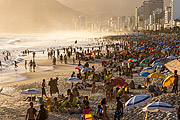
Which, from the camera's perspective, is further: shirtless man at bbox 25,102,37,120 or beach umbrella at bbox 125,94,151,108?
shirtless man at bbox 25,102,37,120

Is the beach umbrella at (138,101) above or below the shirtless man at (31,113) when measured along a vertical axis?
above

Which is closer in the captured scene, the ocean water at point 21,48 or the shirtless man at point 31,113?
the shirtless man at point 31,113

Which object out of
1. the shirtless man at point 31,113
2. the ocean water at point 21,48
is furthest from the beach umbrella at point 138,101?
the ocean water at point 21,48

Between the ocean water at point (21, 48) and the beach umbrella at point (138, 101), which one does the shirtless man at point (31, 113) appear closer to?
the beach umbrella at point (138, 101)

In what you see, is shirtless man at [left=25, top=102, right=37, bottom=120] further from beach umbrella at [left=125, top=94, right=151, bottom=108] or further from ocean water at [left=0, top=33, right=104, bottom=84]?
ocean water at [left=0, top=33, right=104, bottom=84]

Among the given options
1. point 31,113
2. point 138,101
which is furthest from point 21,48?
point 138,101

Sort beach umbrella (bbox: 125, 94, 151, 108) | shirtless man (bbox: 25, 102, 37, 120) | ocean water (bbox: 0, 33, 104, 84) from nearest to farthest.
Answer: beach umbrella (bbox: 125, 94, 151, 108)
shirtless man (bbox: 25, 102, 37, 120)
ocean water (bbox: 0, 33, 104, 84)

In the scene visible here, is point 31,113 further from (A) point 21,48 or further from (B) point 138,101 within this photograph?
(A) point 21,48

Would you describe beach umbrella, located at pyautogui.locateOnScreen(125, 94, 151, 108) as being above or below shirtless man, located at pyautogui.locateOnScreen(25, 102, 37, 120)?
above

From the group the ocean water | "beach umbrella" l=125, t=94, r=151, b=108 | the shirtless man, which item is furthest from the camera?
the ocean water

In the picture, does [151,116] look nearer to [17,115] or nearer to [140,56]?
[17,115]

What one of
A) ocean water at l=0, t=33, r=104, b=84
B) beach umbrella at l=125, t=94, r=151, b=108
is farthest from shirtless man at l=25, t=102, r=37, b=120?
ocean water at l=0, t=33, r=104, b=84
